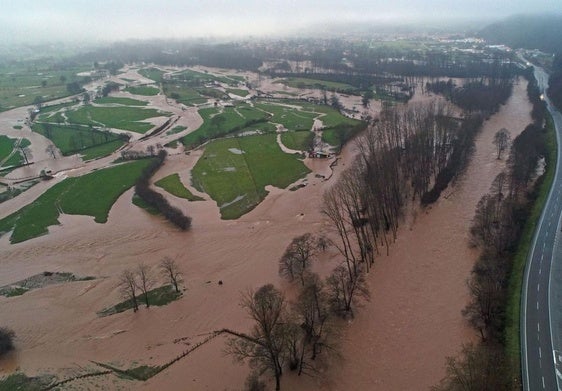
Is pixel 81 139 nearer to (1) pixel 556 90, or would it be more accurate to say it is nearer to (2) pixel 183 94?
(2) pixel 183 94

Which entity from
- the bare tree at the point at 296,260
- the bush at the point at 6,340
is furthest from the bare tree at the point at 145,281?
the bare tree at the point at 296,260

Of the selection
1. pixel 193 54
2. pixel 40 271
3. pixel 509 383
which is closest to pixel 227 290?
pixel 40 271

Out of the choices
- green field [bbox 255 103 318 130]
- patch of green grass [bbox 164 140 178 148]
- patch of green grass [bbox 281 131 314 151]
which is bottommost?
patch of green grass [bbox 164 140 178 148]

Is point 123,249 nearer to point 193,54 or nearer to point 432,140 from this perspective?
point 432,140

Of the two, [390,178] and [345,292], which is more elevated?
[390,178]

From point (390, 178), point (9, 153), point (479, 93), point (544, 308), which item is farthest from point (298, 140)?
point (544, 308)

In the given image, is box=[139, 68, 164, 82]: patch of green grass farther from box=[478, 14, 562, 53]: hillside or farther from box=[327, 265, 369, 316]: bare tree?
box=[478, 14, 562, 53]: hillside

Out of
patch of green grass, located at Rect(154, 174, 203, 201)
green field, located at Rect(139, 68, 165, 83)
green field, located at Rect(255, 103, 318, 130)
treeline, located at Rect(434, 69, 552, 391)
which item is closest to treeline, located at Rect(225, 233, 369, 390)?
treeline, located at Rect(434, 69, 552, 391)
